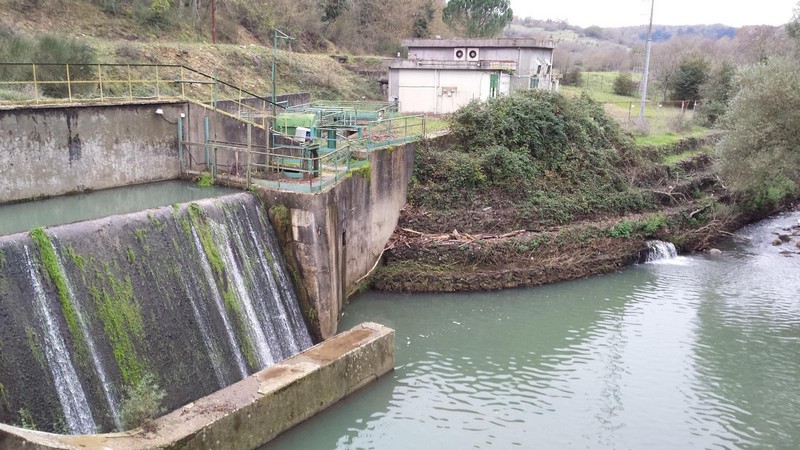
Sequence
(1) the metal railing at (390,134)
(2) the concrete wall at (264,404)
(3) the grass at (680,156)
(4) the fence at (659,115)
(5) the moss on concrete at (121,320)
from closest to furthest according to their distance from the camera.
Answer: (2) the concrete wall at (264,404)
(5) the moss on concrete at (121,320)
(1) the metal railing at (390,134)
(3) the grass at (680,156)
(4) the fence at (659,115)

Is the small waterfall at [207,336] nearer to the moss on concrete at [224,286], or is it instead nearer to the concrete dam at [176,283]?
the concrete dam at [176,283]

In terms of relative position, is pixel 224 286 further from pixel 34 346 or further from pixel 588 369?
pixel 588 369

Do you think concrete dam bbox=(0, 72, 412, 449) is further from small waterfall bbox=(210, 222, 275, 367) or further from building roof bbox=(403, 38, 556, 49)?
building roof bbox=(403, 38, 556, 49)

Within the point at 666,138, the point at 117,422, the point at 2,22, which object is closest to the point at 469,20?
the point at 666,138

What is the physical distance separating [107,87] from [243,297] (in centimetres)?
1321

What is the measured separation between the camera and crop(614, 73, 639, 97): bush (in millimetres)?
51281

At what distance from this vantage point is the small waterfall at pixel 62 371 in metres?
9.49

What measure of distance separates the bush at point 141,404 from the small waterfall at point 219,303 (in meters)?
1.98

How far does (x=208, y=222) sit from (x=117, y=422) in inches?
168

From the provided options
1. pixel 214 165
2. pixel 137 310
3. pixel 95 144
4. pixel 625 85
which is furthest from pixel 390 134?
pixel 625 85

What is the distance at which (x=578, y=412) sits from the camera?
41.4 feet

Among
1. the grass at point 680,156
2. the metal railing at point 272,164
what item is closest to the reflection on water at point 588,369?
the metal railing at point 272,164

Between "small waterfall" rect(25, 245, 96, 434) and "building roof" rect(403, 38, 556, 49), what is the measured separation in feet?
93.4

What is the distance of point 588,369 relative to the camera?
14.5 m
